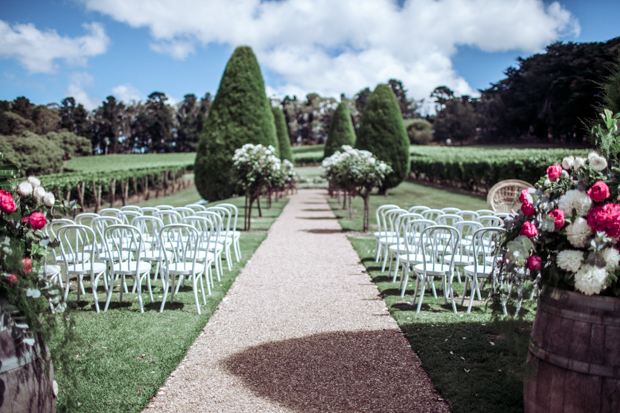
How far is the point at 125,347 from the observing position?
3943 mm

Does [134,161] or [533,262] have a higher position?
[134,161]

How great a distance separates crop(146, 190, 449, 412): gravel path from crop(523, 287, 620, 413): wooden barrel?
0.85 meters

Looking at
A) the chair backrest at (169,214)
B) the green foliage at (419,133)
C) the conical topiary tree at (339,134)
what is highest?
the green foliage at (419,133)

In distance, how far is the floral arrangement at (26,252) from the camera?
6.85 feet

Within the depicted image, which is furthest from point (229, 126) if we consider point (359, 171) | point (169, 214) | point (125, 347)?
point (125, 347)

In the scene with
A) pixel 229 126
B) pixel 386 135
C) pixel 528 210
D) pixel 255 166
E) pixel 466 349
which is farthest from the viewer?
pixel 386 135

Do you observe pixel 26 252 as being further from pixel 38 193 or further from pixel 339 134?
pixel 339 134

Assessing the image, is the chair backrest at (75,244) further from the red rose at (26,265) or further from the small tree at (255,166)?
the small tree at (255,166)

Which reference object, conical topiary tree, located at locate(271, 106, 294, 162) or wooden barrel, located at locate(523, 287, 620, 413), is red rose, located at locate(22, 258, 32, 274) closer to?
wooden barrel, located at locate(523, 287, 620, 413)

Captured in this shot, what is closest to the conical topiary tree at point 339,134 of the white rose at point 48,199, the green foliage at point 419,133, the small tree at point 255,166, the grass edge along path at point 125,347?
the small tree at point 255,166

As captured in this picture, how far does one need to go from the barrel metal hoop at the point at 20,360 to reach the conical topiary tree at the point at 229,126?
14.3m

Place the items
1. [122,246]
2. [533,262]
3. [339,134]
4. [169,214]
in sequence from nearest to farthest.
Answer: [533,262]
[122,246]
[169,214]
[339,134]

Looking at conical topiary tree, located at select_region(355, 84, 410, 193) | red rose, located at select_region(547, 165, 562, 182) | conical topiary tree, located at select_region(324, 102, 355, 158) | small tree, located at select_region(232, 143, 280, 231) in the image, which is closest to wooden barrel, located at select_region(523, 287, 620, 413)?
red rose, located at select_region(547, 165, 562, 182)

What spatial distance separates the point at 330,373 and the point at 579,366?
6.21ft
